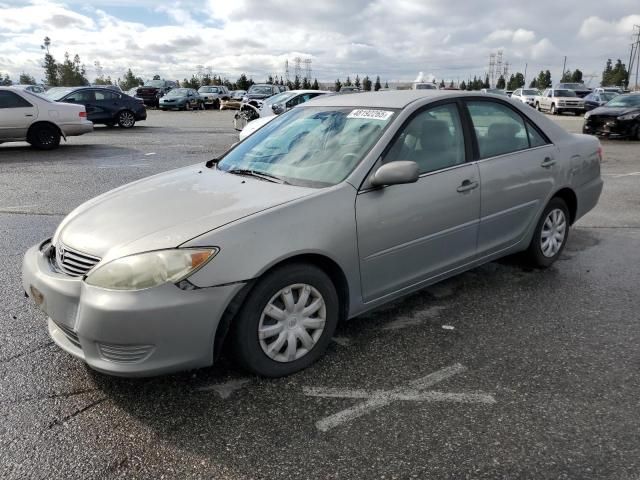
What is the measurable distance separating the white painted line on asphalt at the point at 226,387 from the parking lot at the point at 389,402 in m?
0.01

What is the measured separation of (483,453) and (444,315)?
154 centimetres

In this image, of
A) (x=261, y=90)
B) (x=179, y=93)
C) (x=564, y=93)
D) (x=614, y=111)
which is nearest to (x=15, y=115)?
(x=614, y=111)

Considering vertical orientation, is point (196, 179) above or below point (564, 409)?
above

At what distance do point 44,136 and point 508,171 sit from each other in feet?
42.0

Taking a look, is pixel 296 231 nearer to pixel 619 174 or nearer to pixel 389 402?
pixel 389 402

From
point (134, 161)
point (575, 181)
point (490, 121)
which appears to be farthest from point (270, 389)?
point (134, 161)

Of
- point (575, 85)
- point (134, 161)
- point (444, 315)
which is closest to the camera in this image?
point (444, 315)

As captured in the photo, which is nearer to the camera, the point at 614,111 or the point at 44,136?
the point at 44,136

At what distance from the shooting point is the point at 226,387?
116 inches

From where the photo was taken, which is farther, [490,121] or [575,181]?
[575,181]

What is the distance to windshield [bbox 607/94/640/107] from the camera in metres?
17.5

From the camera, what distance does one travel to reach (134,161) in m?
11.8

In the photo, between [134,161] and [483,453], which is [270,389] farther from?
[134,161]

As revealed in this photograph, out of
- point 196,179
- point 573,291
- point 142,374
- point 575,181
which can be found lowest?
point 573,291
